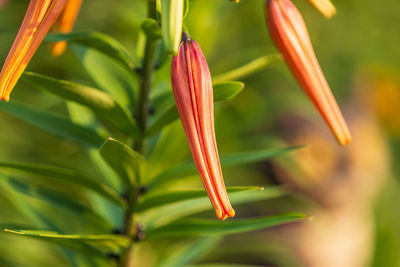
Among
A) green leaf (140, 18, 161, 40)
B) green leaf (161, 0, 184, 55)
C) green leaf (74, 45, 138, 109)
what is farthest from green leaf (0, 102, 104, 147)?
green leaf (161, 0, 184, 55)

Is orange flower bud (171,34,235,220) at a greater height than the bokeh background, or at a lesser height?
lesser

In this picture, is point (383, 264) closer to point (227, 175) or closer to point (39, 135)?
point (227, 175)

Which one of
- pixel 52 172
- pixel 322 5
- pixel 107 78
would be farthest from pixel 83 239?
pixel 322 5

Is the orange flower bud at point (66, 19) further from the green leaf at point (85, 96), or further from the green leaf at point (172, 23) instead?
the green leaf at point (172, 23)

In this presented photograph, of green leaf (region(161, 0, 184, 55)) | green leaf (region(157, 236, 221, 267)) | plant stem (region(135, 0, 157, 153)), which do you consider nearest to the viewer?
green leaf (region(161, 0, 184, 55))

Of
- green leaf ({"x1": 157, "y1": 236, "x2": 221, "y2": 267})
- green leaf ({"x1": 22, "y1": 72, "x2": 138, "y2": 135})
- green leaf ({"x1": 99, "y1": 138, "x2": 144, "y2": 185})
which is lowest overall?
green leaf ({"x1": 157, "y1": 236, "x2": 221, "y2": 267})

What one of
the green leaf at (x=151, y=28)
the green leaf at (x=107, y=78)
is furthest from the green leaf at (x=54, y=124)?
the green leaf at (x=151, y=28)

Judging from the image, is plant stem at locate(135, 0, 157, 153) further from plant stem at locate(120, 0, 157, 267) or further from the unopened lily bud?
the unopened lily bud

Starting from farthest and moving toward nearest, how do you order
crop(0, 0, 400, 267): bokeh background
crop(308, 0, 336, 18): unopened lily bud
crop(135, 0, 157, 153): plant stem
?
crop(0, 0, 400, 267): bokeh background, crop(135, 0, 157, 153): plant stem, crop(308, 0, 336, 18): unopened lily bud
